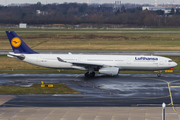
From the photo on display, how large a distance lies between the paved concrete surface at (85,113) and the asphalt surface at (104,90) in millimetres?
1630

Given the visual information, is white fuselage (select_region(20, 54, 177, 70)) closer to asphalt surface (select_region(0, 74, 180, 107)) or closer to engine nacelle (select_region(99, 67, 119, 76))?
asphalt surface (select_region(0, 74, 180, 107))

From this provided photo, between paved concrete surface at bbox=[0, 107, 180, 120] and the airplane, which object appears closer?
paved concrete surface at bbox=[0, 107, 180, 120]

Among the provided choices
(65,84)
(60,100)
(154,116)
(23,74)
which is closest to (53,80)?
(65,84)

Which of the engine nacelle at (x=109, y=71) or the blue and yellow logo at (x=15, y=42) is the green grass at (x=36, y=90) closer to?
the engine nacelle at (x=109, y=71)

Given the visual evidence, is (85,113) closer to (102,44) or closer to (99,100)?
(99,100)

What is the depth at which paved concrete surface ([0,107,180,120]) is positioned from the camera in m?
24.6

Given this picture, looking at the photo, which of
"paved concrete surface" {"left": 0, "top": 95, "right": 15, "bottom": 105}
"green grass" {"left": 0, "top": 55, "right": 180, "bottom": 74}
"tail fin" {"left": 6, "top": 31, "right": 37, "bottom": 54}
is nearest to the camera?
"paved concrete surface" {"left": 0, "top": 95, "right": 15, "bottom": 105}

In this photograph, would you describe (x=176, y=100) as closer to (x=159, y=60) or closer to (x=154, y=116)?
(x=154, y=116)

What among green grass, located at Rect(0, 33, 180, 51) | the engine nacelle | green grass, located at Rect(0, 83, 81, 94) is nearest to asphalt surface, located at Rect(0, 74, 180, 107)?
the engine nacelle

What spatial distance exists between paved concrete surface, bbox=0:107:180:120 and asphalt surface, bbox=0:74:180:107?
1630 mm

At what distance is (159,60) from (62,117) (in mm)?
26137

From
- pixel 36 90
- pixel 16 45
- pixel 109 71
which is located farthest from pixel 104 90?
pixel 16 45

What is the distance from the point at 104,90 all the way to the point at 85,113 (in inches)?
409

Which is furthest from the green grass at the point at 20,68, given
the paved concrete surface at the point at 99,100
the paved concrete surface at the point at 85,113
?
the paved concrete surface at the point at 85,113
